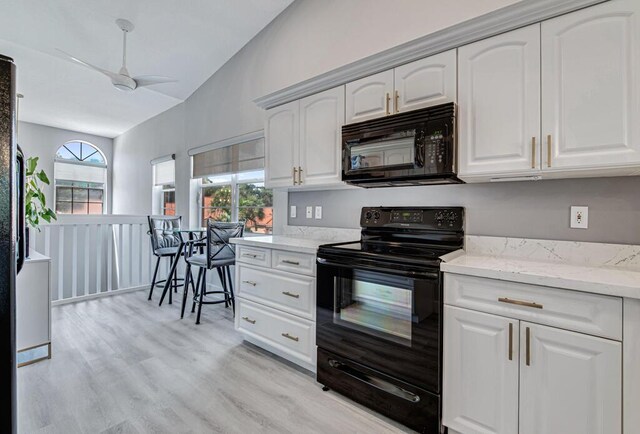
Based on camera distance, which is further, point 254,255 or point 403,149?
point 254,255

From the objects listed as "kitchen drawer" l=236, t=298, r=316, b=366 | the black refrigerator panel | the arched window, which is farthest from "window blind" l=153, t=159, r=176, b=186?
the black refrigerator panel

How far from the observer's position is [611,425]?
126 centimetres

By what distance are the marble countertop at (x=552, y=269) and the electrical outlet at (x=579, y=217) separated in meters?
0.11

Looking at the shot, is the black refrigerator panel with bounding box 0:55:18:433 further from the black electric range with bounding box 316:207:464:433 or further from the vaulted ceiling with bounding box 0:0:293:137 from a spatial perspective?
the vaulted ceiling with bounding box 0:0:293:137

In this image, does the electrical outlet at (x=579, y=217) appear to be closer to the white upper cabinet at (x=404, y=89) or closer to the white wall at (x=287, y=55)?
the white upper cabinet at (x=404, y=89)

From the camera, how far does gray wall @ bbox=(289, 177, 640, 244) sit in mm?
1666

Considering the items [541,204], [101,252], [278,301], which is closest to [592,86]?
[541,204]

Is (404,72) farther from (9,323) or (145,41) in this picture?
(145,41)

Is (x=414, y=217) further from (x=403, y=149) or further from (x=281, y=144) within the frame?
(x=281, y=144)

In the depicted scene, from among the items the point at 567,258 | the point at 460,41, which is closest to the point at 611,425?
the point at 567,258

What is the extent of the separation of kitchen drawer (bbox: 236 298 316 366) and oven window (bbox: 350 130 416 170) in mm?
1185

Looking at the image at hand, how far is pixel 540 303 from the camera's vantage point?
4.57 ft

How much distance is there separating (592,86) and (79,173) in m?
8.84

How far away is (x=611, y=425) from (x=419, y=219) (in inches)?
53.3
